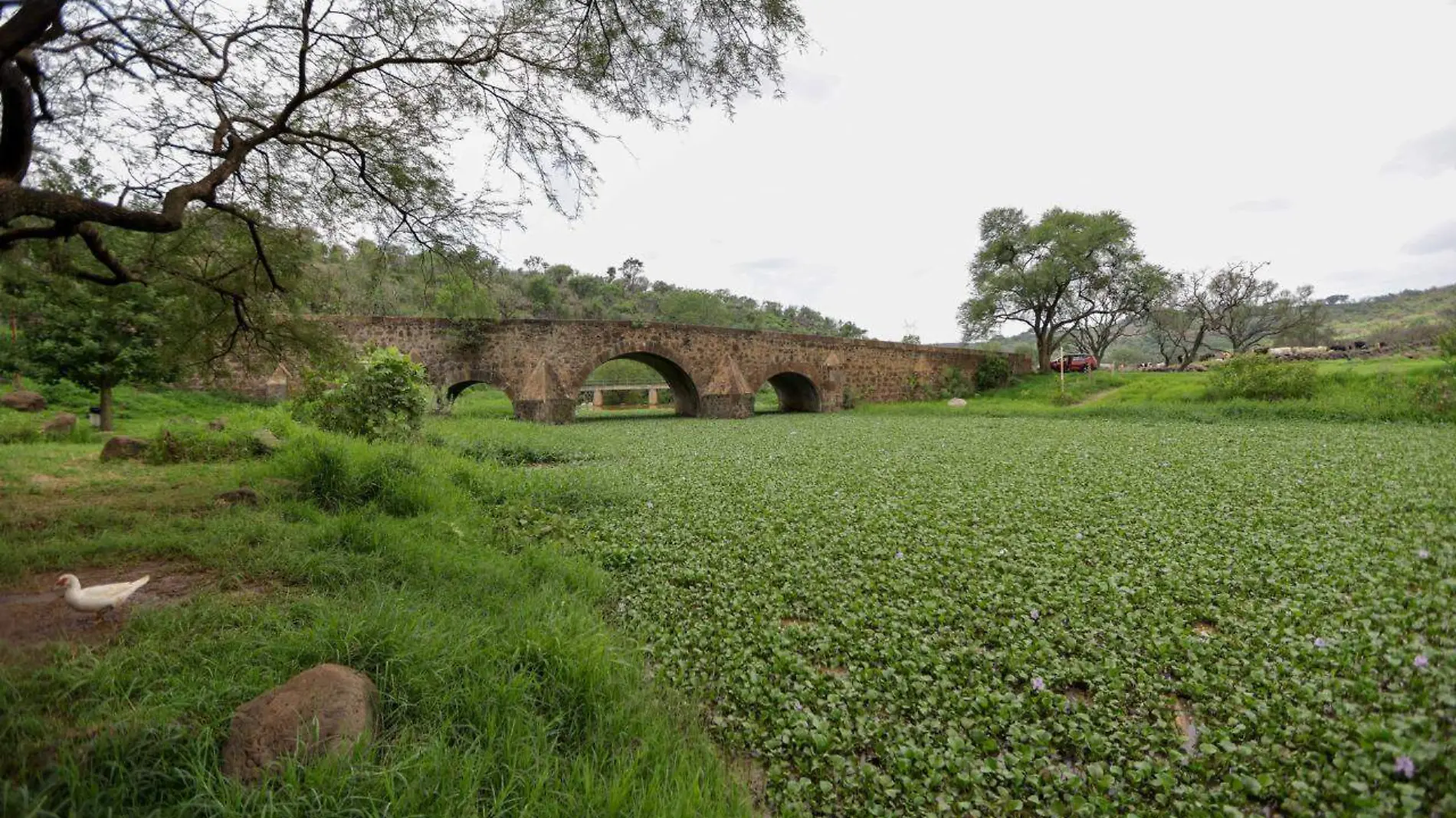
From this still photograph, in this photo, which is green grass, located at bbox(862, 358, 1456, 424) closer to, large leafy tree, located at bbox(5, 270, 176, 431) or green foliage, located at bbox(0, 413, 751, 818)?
green foliage, located at bbox(0, 413, 751, 818)

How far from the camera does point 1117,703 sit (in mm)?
2166

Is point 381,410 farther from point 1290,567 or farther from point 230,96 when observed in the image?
point 1290,567

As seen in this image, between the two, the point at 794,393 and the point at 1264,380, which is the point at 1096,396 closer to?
the point at 1264,380

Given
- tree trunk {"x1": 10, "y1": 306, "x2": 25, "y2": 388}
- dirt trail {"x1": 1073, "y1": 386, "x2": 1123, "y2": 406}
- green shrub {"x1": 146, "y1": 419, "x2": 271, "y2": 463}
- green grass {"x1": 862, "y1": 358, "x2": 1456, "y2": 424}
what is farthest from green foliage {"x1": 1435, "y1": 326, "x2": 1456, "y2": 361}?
tree trunk {"x1": 10, "y1": 306, "x2": 25, "y2": 388}

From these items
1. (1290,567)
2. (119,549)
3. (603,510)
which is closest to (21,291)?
(119,549)

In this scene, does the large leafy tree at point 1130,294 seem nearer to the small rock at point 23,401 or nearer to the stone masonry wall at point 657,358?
the stone masonry wall at point 657,358

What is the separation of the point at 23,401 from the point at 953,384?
26.0 meters

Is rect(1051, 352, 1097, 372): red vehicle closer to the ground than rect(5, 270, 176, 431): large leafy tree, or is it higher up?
closer to the ground

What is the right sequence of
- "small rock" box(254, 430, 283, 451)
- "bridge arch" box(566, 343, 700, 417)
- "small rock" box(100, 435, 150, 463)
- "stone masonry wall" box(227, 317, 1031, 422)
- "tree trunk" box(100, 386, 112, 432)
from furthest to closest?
1. "bridge arch" box(566, 343, 700, 417)
2. "stone masonry wall" box(227, 317, 1031, 422)
3. "tree trunk" box(100, 386, 112, 432)
4. "small rock" box(254, 430, 283, 451)
5. "small rock" box(100, 435, 150, 463)

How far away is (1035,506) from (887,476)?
1864mm

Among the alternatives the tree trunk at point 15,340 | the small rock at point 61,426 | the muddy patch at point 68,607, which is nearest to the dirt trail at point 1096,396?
the muddy patch at point 68,607

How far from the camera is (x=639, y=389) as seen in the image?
27.6 metres

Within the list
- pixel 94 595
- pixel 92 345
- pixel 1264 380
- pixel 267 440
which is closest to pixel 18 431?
pixel 92 345

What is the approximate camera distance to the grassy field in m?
1.66
